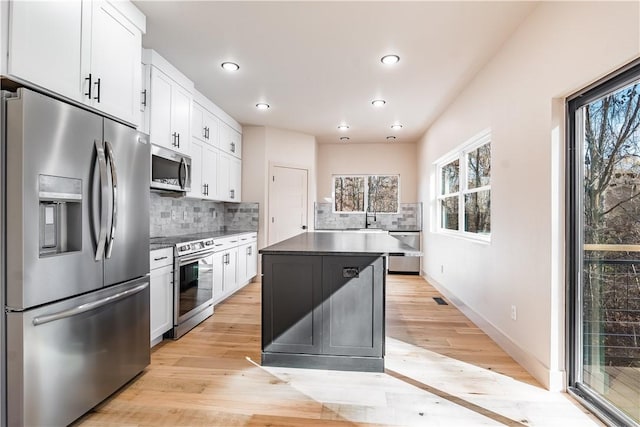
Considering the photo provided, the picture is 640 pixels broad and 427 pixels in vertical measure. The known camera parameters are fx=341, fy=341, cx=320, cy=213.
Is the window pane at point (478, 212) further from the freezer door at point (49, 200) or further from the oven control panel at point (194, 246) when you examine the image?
the freezer door at point (49, 200)

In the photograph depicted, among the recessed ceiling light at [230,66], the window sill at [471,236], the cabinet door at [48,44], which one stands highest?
the recessed ceiling light at [230,66]

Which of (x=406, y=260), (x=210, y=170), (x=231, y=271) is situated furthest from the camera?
(x=406, y=260)

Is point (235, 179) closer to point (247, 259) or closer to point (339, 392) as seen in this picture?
point (247, 259)

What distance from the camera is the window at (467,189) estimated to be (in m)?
3.50

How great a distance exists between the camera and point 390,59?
123 inches

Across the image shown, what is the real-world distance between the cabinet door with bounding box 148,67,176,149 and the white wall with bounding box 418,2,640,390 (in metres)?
3.01

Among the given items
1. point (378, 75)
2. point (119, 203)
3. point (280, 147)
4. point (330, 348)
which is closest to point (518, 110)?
point (378, 75)

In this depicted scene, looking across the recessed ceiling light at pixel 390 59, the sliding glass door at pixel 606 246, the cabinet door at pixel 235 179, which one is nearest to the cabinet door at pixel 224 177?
the cabinet door at pixel 235 179

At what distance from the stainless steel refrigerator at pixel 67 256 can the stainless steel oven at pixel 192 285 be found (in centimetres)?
83

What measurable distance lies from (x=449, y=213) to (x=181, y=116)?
376 cm

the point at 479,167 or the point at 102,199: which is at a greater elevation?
the point at 479,167

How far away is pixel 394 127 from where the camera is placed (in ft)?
18.4

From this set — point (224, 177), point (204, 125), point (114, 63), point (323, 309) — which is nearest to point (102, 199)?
point (114, 63)

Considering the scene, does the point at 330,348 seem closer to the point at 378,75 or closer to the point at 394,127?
the point at 378,75
